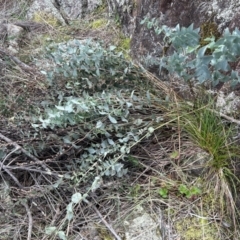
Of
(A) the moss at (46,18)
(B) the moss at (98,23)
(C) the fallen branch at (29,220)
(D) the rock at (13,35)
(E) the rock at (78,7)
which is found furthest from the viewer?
(E) the rock at (78,7)

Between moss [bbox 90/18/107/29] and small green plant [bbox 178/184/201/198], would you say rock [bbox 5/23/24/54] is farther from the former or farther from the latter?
small green plant [bbox 178/184/201/198]

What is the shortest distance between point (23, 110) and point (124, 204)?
687mm

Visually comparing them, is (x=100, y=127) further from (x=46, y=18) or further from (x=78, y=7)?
(x=78, y=7)

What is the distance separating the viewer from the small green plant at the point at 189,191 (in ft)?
4.89

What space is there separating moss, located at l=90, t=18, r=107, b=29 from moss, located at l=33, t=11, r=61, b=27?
1.01ft

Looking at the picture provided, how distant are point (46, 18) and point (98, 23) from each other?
1.56 feet

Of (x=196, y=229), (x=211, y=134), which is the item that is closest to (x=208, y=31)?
(x=211, y=134)

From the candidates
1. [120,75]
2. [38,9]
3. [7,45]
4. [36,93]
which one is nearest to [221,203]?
[120,75]

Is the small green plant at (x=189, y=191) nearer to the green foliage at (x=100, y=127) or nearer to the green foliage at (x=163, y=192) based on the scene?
the green foliage at (x=163, y=192)

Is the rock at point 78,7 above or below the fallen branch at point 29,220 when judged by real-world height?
above

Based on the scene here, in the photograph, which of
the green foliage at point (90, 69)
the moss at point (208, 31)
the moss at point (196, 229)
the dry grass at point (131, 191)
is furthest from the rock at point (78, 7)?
the moss at point (196, 229)

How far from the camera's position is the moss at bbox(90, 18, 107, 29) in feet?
9.32

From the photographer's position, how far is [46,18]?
3033 millimetres

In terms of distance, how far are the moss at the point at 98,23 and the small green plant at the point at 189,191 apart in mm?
1702
